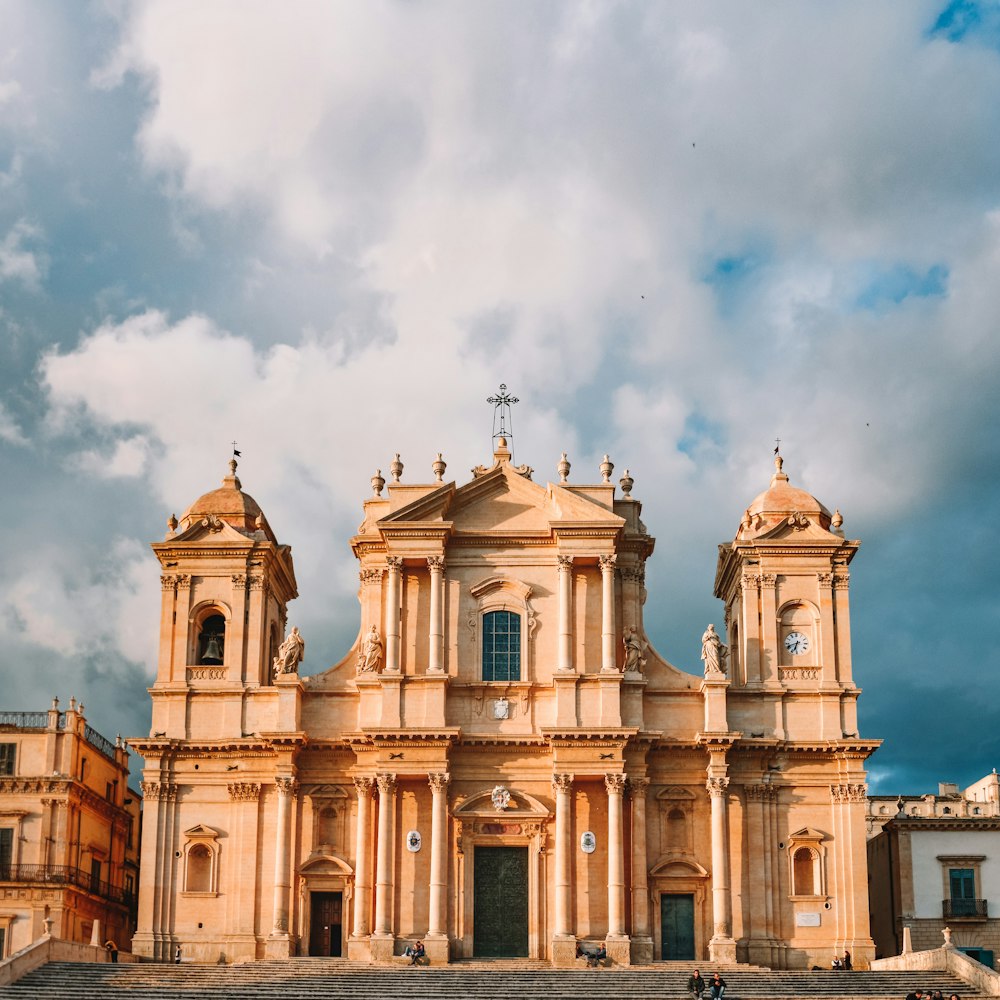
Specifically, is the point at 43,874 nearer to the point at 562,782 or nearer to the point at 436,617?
the point at 436,617

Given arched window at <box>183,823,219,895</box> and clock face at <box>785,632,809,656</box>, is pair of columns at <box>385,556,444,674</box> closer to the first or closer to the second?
arched window at <box>183,823,219,895</box>

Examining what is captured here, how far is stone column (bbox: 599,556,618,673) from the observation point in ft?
150

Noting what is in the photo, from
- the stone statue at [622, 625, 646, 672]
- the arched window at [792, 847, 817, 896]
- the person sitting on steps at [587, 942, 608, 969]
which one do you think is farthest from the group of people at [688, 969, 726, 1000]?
the stone statue at [622, 625, 646, 672]

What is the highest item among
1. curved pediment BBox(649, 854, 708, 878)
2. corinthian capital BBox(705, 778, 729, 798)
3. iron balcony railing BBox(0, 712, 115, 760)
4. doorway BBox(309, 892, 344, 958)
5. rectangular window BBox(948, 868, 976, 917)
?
iron balcony railing BBox(0, 712, 115, 760)

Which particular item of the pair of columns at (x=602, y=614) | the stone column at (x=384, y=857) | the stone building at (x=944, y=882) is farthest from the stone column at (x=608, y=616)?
the stone building at (x=944, y=882)

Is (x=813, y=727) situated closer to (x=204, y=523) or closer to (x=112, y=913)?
(x=204, y=523)

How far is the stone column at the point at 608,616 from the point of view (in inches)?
1805

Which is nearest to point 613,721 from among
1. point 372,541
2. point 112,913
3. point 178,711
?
point 372,541

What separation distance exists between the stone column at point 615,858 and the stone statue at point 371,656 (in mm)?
7181

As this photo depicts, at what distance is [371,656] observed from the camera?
46469 mm

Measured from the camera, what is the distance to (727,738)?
149ft

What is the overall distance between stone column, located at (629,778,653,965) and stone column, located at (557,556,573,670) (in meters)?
3.74

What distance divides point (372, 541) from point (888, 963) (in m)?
18.3

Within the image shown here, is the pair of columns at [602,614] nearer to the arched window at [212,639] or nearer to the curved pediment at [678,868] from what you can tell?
the curved pediment at [678,868]
